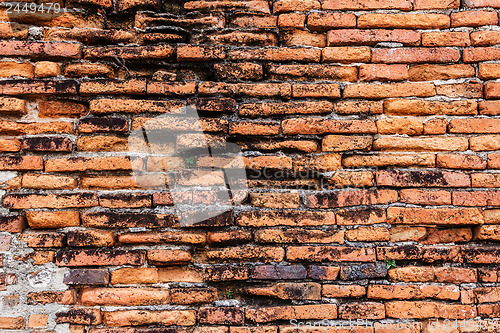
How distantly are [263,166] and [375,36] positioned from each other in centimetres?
86

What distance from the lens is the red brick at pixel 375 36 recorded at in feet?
5.11

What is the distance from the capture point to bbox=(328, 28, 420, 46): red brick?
5.11 ft

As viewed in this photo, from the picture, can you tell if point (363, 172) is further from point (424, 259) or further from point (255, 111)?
point (255, 111)

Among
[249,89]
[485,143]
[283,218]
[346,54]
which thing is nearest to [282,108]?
[249,89]

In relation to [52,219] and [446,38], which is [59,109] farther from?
[446,38]

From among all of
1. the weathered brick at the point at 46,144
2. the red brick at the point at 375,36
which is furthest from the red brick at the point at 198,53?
the weathered brick at the point at 46,144

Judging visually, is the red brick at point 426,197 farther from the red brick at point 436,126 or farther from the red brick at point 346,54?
the red brick at point 346,54

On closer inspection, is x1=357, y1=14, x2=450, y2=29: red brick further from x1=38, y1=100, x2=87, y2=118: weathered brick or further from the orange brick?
x1=38, y1=100, x2=87, y2=118: weathered brick

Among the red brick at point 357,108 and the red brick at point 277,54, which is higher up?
the red brick at point 277,54

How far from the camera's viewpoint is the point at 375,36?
1.56 m

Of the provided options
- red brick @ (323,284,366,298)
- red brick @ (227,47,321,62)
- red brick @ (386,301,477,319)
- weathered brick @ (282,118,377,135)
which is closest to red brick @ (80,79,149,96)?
red brick @ (227,47,321,62)

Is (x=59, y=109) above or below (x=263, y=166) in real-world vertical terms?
above

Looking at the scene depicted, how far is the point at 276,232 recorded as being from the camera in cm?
150

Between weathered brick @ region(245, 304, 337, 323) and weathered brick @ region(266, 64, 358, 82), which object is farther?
weathered brick @ region(266, 64, 358, 82)
